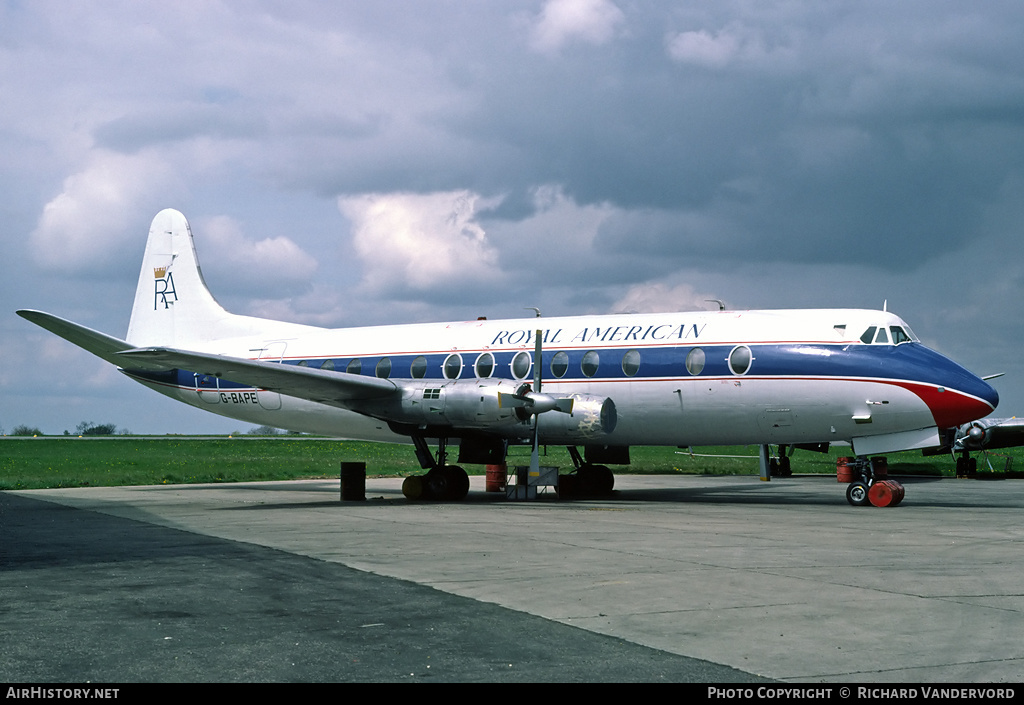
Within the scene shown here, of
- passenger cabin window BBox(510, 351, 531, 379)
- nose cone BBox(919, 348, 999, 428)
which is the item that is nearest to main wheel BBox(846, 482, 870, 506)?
nose cone BBox(919, 348, 999, 428)

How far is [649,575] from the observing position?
34.7 ft

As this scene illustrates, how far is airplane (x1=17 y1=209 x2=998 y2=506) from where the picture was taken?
65.9ft

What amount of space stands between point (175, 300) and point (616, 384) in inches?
593

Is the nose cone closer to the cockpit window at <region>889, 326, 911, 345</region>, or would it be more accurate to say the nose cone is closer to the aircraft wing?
the cockpit window at <region>889, 326, 911, 345</region>

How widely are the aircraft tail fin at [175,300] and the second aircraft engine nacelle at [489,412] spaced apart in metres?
8.43

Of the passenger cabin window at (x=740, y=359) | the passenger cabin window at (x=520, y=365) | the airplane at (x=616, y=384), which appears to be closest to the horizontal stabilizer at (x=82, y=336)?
the airplane at (x=616, y=384)

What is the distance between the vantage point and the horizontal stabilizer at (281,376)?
2094 centimetres

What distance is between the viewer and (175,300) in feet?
98.4

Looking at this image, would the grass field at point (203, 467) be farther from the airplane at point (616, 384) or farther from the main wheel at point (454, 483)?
the main wheel at point (454, 483)

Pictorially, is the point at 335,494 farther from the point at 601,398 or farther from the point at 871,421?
the point at 871,421

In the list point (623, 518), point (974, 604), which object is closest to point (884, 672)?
point (974, 604)

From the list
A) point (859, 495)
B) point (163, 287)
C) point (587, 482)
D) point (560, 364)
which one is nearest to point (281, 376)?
point (560, 364)

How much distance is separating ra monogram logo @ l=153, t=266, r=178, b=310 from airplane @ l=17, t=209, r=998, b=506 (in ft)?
17.5
